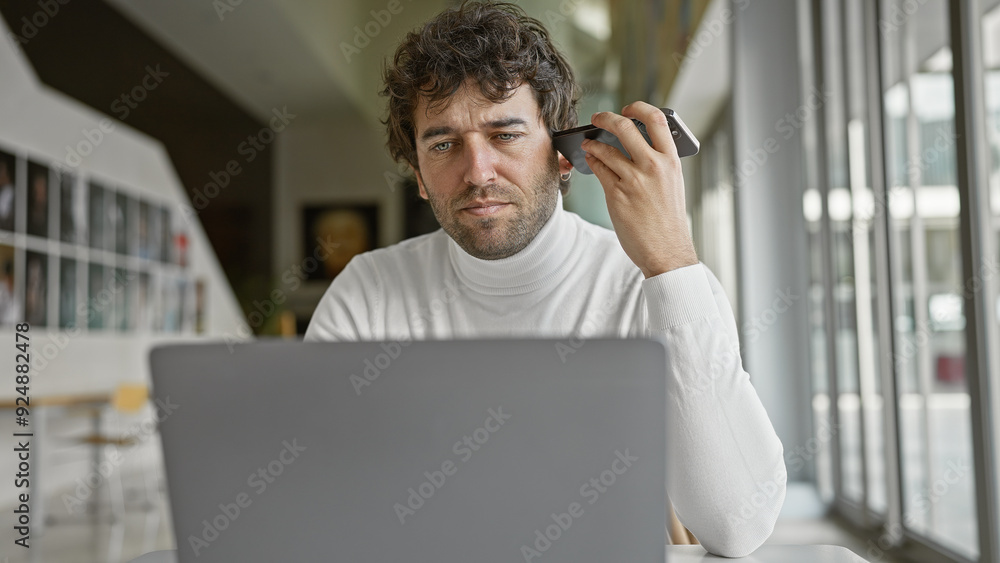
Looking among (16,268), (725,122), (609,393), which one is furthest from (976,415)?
(16,268)

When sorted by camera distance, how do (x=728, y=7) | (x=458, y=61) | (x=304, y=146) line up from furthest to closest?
(x=304, y=146) < (x=728, y=7) < (x=458, y=61)

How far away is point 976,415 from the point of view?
1.94m

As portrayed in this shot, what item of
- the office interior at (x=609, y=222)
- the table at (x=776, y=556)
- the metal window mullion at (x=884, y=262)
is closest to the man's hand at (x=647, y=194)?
the table at (x=776, y=556)

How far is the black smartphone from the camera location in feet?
3.39

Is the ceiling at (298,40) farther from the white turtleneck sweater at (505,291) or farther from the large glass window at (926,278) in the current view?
the white turtleneck sweater at (505,291)

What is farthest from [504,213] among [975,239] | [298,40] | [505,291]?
[298,40]

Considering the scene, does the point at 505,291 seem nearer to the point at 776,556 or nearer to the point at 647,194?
the point at 647,194

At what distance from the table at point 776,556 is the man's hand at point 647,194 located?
0.32 m

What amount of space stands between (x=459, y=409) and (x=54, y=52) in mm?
6087

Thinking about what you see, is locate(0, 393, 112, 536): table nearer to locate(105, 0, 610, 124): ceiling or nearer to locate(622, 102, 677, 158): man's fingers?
locate(105, 0, 610, 124): ceiling

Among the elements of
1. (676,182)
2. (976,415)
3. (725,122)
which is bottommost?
(976,415)

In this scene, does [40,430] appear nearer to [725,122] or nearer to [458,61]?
[458,61]

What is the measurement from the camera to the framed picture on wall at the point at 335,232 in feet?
34.4

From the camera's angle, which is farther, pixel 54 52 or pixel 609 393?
pixel 54 52
